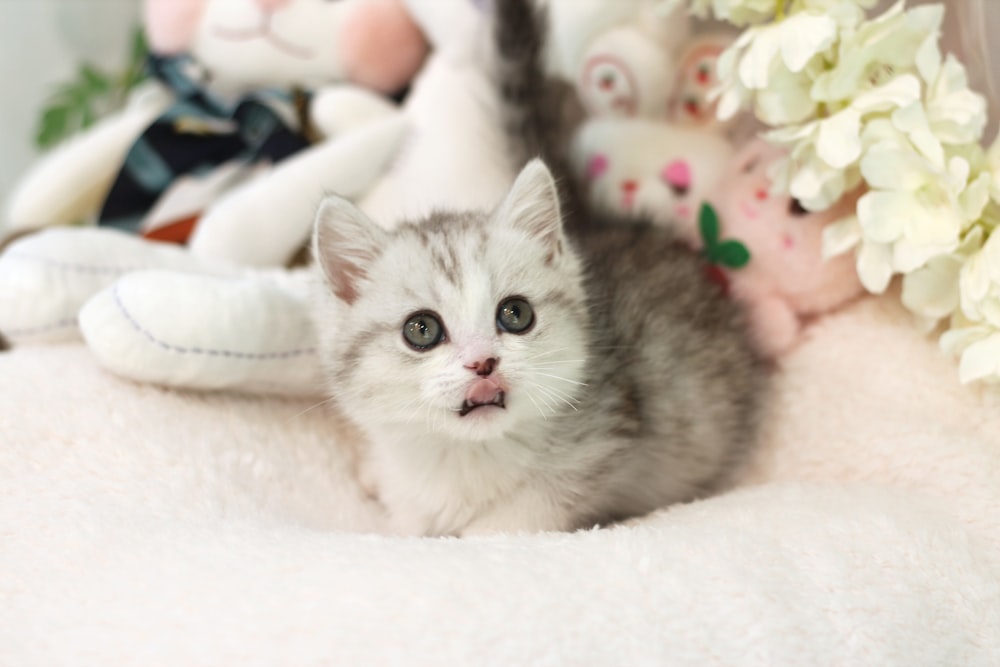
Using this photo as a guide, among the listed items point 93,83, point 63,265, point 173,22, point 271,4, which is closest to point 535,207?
point 63,265

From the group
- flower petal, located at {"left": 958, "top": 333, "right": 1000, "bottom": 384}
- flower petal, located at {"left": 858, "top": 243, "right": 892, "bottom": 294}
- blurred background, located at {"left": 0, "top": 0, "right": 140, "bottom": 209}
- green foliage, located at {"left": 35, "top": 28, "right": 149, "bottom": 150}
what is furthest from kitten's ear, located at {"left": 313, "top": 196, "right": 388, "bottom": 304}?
blurred background, located at {"left": 0, "top": 0, "right": 140, "bottom": 209}

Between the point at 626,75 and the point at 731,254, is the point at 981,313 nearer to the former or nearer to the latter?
the point at 731,254

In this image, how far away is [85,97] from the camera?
2205 mm

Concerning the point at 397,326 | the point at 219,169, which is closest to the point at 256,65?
the point at 219,169

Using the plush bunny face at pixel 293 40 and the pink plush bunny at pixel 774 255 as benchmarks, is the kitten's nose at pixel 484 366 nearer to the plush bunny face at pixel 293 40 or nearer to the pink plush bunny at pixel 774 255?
the pink plush bunny at pixel 774 255

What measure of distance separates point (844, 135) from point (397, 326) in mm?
672

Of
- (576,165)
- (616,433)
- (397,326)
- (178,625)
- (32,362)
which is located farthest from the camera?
(576,165)

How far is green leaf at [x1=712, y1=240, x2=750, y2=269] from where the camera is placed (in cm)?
144

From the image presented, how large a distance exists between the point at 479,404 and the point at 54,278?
76 cm

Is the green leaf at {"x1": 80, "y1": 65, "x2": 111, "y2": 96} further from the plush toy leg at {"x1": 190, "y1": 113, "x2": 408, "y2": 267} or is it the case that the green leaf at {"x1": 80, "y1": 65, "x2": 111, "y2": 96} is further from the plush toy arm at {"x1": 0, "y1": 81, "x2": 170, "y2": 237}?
the plush toy leg at {"x1": 190, "y1": 113, "x2": 408, "y2": 267}

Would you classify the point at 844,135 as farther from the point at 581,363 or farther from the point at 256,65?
the point at 256,65

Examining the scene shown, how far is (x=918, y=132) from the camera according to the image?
1.08 m

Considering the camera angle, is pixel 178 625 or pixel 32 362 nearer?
pixel 178 625

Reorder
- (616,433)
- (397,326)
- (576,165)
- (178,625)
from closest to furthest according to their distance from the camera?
1. (178,625)
2. (397,326)
3. (616,433)
4. (576,165)
